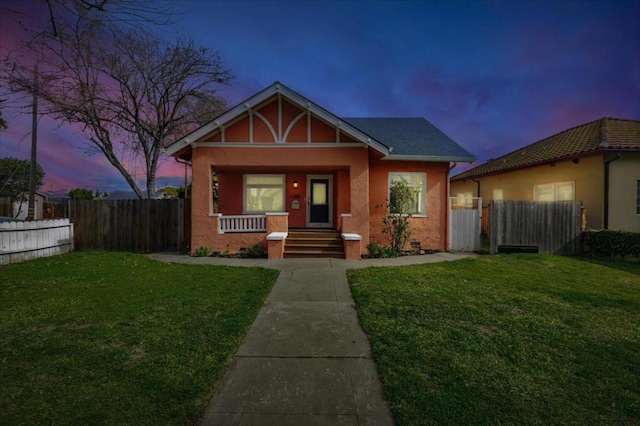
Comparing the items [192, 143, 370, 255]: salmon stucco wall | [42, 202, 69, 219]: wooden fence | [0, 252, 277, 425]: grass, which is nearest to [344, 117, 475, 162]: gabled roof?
[192, 143, 370, 255]: salmon stucco wall

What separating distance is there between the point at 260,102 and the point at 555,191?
13348 millimetres

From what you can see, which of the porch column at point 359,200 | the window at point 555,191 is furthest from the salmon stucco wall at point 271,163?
the window at point 555,191

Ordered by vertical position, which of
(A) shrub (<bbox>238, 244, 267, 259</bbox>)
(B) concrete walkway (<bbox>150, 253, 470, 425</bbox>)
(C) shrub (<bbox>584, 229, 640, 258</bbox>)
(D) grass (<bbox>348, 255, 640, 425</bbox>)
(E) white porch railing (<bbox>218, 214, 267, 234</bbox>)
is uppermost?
(E) white porch railing (<bbox>218, 214, 267, 234</bbox>)

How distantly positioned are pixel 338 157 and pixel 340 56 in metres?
11.6

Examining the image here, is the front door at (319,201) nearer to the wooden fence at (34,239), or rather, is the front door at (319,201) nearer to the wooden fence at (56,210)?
the wooden fence at (34,239)

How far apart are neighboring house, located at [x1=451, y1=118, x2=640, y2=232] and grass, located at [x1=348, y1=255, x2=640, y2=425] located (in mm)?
5655

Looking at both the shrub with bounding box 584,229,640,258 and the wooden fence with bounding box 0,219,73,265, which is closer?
the wooden fence with bounding box 0,219,73,265

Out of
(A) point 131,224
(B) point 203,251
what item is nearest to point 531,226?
(B) point 203,251

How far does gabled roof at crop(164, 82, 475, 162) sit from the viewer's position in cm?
950

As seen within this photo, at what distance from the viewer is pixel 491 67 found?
2008 cm

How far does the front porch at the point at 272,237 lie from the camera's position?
943 centimetres

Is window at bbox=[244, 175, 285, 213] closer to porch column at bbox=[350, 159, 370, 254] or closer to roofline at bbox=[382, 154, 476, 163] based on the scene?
porch column at bbox=[350, 159, 370, 254]

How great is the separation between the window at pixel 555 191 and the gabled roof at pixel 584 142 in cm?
114

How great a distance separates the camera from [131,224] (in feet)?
35.1
